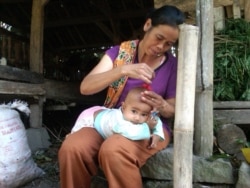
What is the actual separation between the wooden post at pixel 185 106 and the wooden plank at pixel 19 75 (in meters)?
2.52

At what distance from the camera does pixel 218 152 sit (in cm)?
255

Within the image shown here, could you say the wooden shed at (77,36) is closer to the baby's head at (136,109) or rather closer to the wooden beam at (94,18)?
the wooden beam at (94,18)

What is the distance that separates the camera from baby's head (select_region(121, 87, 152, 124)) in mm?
1969

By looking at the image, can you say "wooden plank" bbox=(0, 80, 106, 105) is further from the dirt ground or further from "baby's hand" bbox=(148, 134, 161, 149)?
"baby's hand" bbox=(148, 134, 161, 149)

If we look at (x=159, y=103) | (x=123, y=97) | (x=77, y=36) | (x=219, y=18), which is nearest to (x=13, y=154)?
(x=123, y=97)

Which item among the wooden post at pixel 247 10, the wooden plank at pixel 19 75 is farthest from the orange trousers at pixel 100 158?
the wooden plank at pixel 19 75

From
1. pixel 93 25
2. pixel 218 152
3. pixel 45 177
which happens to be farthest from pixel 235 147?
pixel 93 25

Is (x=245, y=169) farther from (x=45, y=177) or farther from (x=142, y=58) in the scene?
(x=45, y=177)

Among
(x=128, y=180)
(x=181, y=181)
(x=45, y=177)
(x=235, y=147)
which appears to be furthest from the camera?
(x=45, y=177)

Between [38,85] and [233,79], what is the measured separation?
2636 millimetres

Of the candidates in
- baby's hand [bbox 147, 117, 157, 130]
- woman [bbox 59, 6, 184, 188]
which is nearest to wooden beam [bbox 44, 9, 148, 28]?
woman [bbox 59, 6, 184, 188]

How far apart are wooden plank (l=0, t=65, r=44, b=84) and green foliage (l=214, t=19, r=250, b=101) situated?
2.26m

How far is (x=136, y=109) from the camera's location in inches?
78.4

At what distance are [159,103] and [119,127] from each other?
10.7 inches
